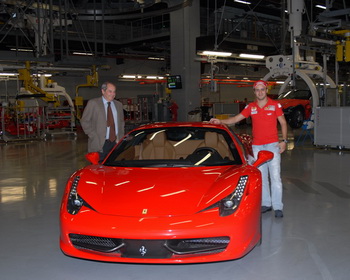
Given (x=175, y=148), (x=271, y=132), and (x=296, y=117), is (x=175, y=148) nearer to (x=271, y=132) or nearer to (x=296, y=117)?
(x=271, y=132)

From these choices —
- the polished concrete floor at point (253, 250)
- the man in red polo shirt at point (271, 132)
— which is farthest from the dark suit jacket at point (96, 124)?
the man in red polo shirt at point (271, 132)

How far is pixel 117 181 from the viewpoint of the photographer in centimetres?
371

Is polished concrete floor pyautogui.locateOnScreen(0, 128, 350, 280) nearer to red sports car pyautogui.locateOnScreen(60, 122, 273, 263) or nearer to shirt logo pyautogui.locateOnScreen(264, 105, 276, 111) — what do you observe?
red sports car pyautogui.locateOnScreen(60, 122, 273, 263)

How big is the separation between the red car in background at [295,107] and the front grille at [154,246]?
15165mm

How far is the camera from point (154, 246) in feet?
9.80

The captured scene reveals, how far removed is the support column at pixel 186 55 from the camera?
18.5 m

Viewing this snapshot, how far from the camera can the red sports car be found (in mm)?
3002

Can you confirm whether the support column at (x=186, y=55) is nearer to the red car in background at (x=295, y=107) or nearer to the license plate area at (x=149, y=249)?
the red car in background at (x=295, y=107)

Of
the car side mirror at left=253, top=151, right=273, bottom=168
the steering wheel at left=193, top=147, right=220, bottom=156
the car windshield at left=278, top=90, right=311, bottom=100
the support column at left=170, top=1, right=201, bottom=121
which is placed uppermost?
the support column at left=170, top=1, right=201, bottom=121

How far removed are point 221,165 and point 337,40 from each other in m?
12.0

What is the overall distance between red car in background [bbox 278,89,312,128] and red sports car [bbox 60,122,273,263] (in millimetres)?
14127

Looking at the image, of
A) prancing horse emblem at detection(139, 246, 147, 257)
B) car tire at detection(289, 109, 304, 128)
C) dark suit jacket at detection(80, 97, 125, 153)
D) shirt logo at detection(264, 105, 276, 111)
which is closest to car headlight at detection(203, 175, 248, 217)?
prancing horse emblem at detection(139, 246, 147, 257)

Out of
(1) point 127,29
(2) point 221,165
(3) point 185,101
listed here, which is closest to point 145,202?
(2) point 221,165

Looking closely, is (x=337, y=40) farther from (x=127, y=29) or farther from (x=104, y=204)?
(x=127, y=29)
